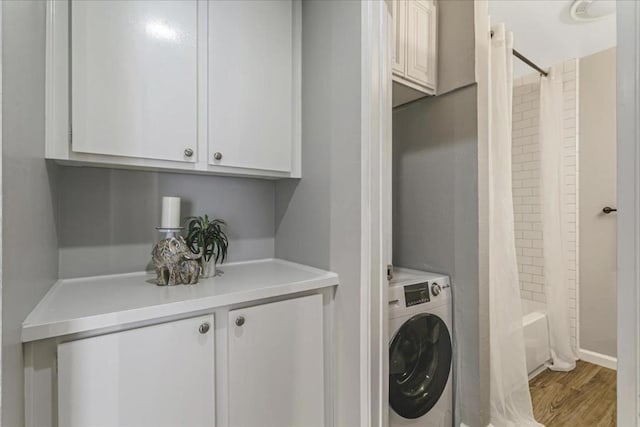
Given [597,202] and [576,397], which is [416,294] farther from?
[597,202]

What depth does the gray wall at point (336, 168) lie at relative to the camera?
1241 mm

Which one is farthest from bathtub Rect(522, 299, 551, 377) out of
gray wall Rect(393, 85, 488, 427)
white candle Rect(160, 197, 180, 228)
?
white candle Rect(160, 197, 180, 228)

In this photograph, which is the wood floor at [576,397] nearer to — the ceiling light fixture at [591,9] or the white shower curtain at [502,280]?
the white shower curtain at [502,280]

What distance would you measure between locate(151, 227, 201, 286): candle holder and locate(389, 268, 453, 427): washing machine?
0.88 meters

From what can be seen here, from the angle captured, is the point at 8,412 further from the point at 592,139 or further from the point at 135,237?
the point at 592,139

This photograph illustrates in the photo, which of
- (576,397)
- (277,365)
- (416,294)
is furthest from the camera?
(576,397)

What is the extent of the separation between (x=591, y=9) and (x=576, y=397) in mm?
2436

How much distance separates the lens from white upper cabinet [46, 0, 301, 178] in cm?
103

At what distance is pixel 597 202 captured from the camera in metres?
2.37

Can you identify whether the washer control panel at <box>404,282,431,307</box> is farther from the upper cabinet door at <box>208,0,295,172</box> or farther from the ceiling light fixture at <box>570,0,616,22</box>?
the ceiling light fixture at <box>570,0,616,22</box>

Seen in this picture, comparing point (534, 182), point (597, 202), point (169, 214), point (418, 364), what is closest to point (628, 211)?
point (418, 364)

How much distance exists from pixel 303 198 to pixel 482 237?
964mm

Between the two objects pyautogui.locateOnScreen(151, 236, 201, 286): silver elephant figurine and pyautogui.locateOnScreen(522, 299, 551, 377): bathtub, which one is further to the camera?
pyautogui.locateOnScreen(522, 299, 551, 377): bathtub

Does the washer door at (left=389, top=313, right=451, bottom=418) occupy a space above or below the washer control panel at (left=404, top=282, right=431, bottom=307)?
below
